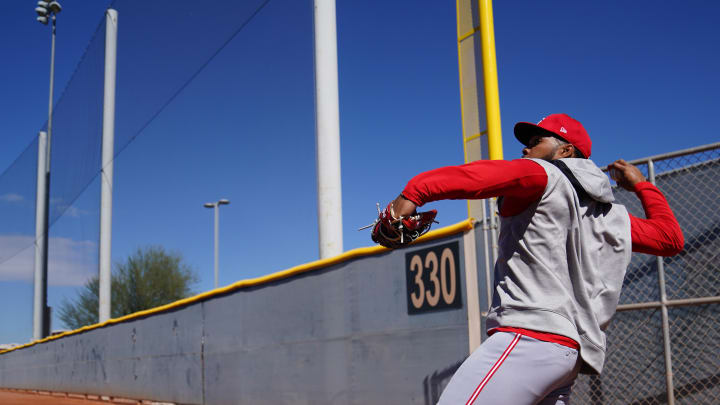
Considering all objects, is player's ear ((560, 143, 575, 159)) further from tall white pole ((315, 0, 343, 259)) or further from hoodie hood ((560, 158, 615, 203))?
tall white pole ((315, 0, 343, 259))

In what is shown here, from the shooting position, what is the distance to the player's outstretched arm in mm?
2479

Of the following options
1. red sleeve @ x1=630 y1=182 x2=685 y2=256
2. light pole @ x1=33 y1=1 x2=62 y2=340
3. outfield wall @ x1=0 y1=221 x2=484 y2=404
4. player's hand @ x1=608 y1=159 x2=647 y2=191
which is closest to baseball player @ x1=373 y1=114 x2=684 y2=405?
red sleeve @ x1=630 y1=182 x2=685 y2=256

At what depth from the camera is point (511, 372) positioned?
1971 mm

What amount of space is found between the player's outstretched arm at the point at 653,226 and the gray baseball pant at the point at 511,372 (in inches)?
25.4

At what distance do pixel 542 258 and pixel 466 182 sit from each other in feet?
1.47

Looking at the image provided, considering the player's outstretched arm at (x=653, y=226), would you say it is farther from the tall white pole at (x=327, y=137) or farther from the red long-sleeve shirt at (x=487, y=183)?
the tall white pole at (x=327, y=137)

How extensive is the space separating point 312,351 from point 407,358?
5.49ft

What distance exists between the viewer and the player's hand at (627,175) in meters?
2.74

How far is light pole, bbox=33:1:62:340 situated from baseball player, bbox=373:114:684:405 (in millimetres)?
21775

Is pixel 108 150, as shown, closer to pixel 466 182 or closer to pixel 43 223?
pixel 43 223

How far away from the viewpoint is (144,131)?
15.4 meters

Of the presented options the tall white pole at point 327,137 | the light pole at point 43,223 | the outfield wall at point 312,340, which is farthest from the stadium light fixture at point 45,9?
the tall white pole at point 327,137

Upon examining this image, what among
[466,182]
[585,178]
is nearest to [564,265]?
[585,178]

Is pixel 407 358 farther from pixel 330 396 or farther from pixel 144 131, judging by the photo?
pixel 144 131
